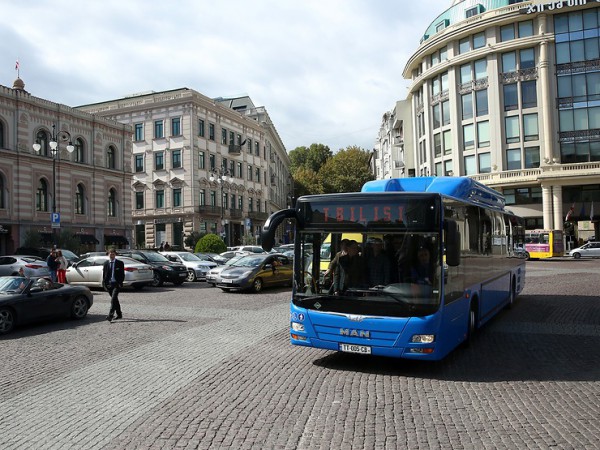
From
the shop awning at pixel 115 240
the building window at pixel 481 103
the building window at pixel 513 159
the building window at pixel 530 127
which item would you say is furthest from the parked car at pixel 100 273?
the building window at pixel 530 127

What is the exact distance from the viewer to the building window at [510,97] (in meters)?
51.3

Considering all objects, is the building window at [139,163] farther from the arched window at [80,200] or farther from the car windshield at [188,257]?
the car windshield at [188,257]

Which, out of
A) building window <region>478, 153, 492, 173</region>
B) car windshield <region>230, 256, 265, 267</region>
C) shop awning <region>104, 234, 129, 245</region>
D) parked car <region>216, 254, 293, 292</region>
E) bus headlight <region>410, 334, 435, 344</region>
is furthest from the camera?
building window <region>478, 153, 492, 173</region>

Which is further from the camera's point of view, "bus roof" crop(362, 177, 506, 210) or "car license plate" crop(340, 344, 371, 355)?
"bus roof" crop(362, 177, 506, 210)

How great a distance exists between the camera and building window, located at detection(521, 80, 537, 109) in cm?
5072

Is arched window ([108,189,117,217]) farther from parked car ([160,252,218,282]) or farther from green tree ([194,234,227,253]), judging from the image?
parked car ([160,252,218,282])

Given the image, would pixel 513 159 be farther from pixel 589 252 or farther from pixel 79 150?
pixel 79 150

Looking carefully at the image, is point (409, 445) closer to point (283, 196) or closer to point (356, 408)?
point (356, 408)

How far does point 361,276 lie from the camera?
7559mm

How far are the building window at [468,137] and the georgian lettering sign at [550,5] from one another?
11.6 metres

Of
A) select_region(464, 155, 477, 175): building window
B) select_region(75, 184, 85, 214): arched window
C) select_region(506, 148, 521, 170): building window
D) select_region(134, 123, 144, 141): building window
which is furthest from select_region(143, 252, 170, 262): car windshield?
select_region(506, 148, 521, 170): building window

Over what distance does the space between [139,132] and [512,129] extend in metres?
38.7

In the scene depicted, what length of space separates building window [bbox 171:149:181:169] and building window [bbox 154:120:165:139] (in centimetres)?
233

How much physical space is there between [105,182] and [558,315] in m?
40.5
